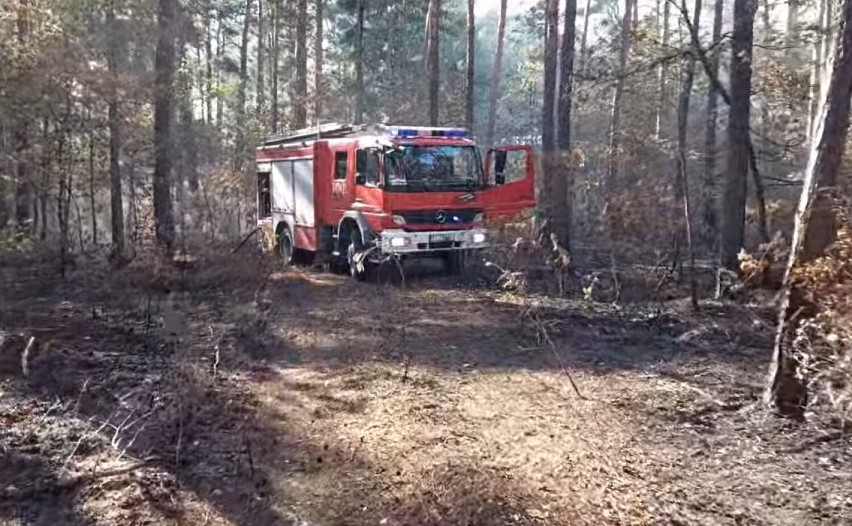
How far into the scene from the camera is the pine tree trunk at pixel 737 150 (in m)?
11.7

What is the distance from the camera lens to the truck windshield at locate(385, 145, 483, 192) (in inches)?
491

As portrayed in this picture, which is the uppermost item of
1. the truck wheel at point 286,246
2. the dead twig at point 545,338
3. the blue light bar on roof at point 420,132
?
the blue light bar on roof at point 420,132

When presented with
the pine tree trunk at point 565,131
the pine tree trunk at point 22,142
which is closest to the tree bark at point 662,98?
the pine tree trunk at point 565,131

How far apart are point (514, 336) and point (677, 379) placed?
228 centimetres

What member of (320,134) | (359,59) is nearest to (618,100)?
(359,59)

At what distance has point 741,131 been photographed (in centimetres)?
1198

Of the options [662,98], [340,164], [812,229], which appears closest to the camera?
[812,229]

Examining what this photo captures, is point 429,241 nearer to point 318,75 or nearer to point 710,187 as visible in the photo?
point 710,187

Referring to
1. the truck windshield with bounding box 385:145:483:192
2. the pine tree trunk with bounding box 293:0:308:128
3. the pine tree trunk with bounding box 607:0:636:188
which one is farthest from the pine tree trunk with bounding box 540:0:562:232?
the pine tree trunk with bounding box 293:0:308:128

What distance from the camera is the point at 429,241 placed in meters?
12.7

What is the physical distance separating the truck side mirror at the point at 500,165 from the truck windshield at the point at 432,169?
0.99ft

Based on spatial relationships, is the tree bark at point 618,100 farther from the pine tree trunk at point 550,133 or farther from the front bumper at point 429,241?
the front bumper at point 429,241

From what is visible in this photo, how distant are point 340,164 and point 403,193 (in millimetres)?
2046

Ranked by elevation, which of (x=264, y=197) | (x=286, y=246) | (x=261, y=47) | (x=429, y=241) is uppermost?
(x=261, y=47)
